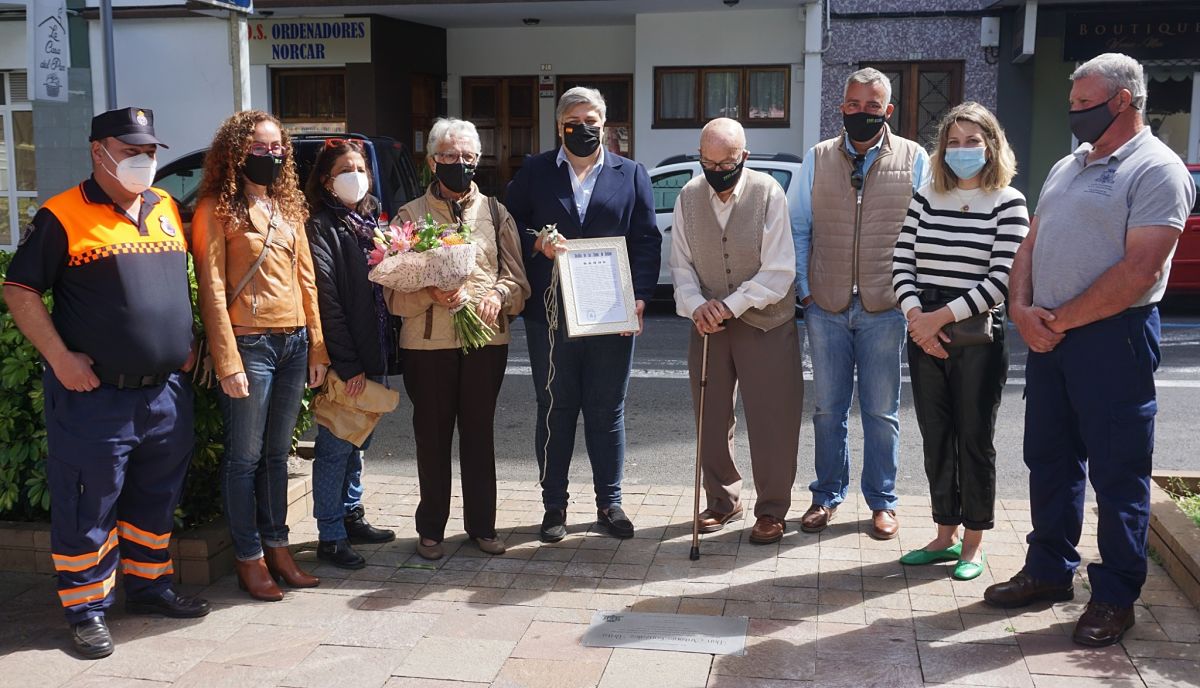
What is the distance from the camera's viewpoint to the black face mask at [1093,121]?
4.18 metres

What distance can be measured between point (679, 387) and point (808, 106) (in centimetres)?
948

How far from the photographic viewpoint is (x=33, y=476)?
496 centimetres

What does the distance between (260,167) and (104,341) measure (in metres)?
0.95

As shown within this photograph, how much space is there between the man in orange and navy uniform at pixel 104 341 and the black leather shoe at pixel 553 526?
185cm

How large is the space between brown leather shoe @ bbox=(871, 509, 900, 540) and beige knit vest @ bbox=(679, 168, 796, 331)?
3.50ft

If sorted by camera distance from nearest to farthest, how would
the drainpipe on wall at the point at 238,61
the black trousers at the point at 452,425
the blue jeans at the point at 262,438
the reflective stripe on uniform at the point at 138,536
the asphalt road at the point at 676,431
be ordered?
1. the reflective stripe on uniform at the point at 138,536
2. the blue jeans at the point at 262,438
3. the black trousers at the point at 452,425
4. the asphalt road at the point at 676,431
5. the drainpipe on wall at the point at 238,61

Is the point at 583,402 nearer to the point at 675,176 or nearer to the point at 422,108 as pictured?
the point at 675,176

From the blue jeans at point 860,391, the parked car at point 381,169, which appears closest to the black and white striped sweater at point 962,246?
the blue jeans at point 860,391

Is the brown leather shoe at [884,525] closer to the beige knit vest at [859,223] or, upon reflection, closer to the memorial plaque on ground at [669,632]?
the beige knit vest at [859,223]

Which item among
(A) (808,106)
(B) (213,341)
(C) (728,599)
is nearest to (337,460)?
(B) (213,341)

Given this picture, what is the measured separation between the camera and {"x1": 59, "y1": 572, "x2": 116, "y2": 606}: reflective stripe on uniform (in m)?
4.26

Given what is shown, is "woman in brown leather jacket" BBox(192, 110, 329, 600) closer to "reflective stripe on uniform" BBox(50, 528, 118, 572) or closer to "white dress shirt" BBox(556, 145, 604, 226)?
"reflective stripe on uniform" BBox(50, 528, 118, 572)

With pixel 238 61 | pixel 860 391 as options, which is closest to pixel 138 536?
→ pixel 860 391

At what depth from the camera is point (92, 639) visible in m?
4.21
